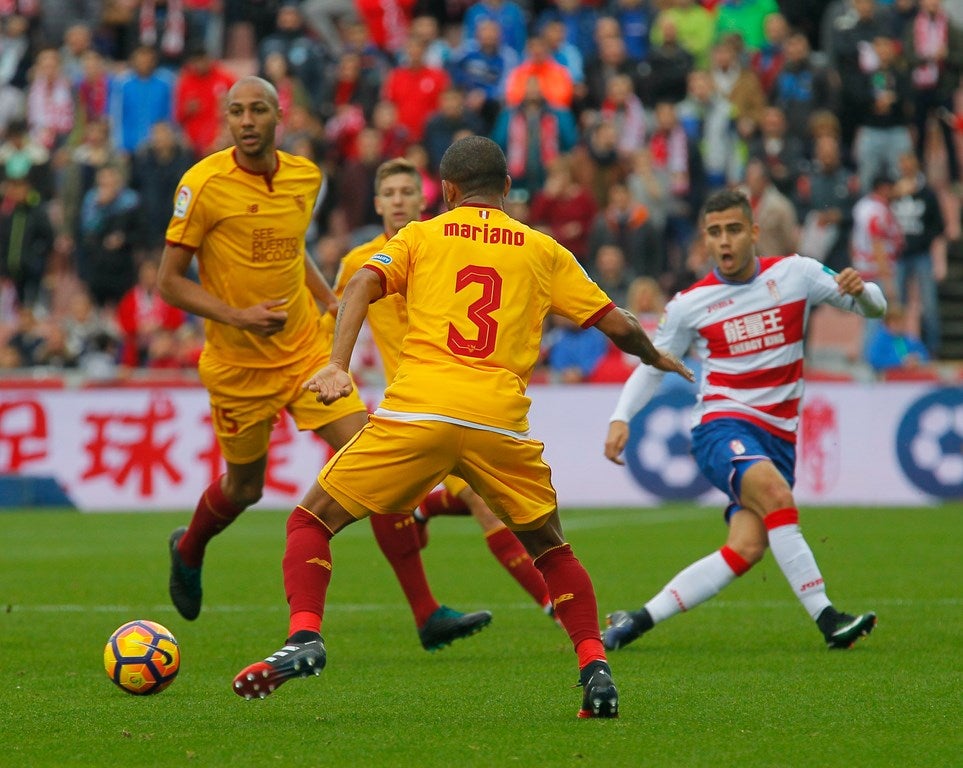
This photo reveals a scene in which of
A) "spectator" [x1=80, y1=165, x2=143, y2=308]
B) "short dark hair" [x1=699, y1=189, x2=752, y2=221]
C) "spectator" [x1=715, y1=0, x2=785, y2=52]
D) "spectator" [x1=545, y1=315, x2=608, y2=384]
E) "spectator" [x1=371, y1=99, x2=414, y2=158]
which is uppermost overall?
"spectator" [x1=715, y1=0, x2=785, y2=52]

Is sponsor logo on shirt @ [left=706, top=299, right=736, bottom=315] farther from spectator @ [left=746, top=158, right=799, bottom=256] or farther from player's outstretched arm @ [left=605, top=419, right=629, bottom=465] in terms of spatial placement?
spectator @ [left=746, top=158, right=799, bottom=256]

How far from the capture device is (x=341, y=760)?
564cm

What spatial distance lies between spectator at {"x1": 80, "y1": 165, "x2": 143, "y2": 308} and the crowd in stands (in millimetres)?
27

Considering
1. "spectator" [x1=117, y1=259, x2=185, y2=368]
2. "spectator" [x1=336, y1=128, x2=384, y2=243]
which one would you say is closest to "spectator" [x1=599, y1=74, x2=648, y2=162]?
"spectator" [x1=336, y1=128, x2=384, y2=243]

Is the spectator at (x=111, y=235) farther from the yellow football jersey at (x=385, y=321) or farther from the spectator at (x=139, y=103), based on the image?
the yellow football jersey at (x=385, y=321)

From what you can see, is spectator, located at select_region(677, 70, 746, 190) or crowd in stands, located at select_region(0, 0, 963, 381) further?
spectator, located at select_region(677, 70, 746, 190)

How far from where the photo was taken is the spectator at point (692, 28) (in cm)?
2186

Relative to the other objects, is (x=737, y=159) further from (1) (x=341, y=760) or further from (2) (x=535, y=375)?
(1) (x=341, y=760)

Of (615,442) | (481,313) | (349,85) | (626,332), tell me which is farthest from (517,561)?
(349,85)

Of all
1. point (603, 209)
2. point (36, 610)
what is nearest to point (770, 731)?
point (36, 610)

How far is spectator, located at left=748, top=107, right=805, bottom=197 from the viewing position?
1984 centimetres

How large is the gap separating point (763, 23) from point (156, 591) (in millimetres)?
13591

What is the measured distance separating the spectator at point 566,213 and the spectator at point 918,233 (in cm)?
348

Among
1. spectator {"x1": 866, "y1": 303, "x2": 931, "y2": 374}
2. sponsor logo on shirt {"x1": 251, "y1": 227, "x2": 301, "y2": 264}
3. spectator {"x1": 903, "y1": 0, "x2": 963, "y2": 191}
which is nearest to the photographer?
sponsor logo on shirt {"x1": 251, "y1": 227, "x2": 301, "y2": 264}
